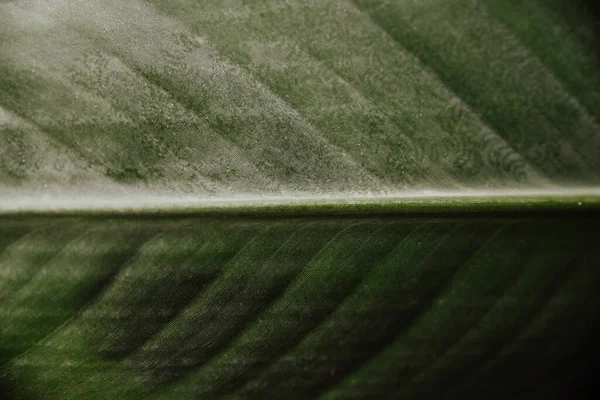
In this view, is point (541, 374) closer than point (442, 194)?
No

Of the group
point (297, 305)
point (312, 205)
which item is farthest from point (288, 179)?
point (297, 305)

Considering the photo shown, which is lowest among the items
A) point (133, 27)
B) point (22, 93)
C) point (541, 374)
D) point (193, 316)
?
point (193, 316)

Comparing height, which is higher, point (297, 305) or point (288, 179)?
point (288, 179)

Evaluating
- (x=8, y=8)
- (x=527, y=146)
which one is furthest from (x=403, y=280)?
(x=8, y=8)

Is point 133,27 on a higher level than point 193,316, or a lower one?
higher

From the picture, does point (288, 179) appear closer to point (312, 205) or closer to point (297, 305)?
point (312, 205)

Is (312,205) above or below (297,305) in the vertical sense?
above

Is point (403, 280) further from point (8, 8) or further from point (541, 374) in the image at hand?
point (8, 8)
